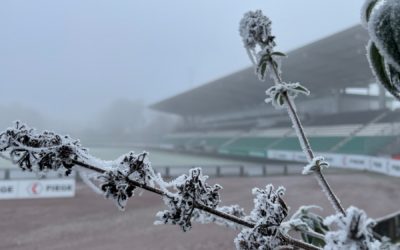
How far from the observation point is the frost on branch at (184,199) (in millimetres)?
783

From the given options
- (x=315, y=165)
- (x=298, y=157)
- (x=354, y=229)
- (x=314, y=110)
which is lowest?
(x=354, y=229)

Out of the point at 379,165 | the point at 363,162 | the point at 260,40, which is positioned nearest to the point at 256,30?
the point at 260,40

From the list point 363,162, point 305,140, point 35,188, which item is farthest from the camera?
point 363,162

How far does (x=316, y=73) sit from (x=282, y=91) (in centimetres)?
2682

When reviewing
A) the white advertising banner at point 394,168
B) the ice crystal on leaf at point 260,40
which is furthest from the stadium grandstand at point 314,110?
the ice crystal on leaf at point 260,40

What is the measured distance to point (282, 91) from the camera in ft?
3.64

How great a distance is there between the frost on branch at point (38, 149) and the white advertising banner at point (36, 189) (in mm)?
15883

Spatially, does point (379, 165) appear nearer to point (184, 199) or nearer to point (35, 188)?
point (35, 188)

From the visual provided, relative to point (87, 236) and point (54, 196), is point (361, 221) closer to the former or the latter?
point (87, 236)

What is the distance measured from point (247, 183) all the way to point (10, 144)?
19656 millimetres

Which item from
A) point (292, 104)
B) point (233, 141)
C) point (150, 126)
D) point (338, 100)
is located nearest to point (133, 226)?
point (292, 104)

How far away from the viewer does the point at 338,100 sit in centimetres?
3578

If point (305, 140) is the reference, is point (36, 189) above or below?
below

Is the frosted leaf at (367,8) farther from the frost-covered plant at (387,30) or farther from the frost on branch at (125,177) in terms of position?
the frost on branch at (125,177)
